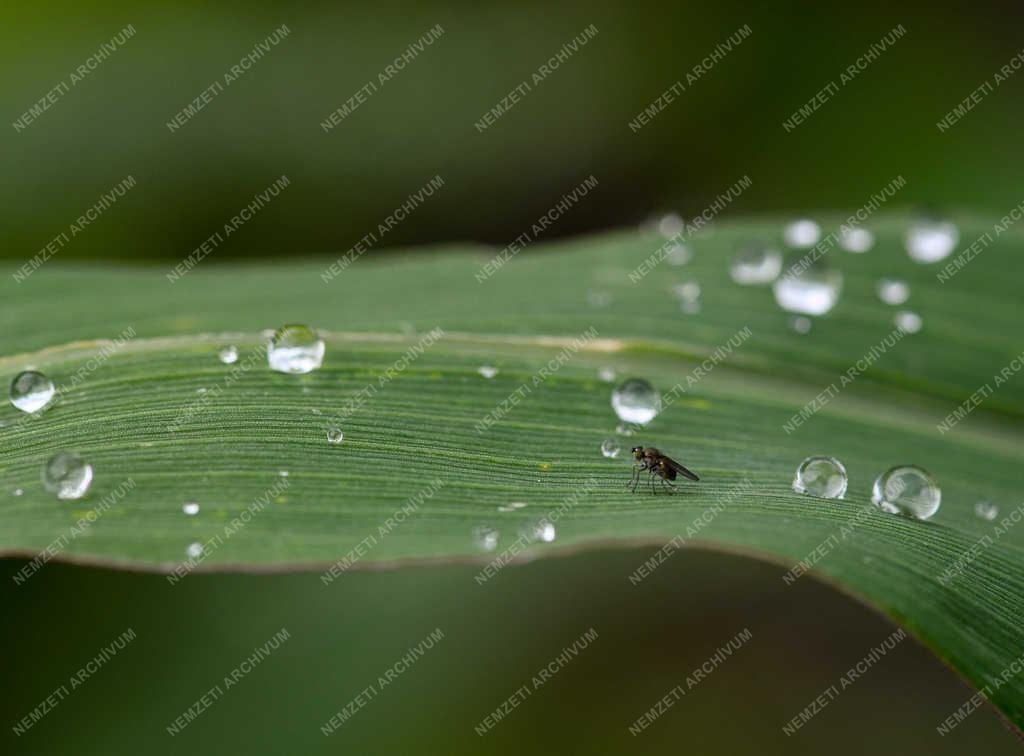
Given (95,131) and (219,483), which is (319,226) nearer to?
(95,131)

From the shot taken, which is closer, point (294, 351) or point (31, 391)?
point (31, 391)

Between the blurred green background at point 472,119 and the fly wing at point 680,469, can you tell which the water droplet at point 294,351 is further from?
the blurred green background at point 472,119

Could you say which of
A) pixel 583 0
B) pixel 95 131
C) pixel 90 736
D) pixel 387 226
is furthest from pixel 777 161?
pixel 90 736

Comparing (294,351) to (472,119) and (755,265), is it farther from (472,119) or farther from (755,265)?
(472,119)

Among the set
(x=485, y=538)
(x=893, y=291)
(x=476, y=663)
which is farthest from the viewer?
(x=476, y=663)

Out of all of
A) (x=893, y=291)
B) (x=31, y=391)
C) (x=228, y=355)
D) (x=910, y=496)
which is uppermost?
(x=31, y=391)

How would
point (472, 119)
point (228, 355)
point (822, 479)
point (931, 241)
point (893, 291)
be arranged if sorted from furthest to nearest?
point (472, 119)
point (931, 241)
point (893, 291)
point (228, 355)
point (822, 479)

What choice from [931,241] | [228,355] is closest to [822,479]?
[931,241]

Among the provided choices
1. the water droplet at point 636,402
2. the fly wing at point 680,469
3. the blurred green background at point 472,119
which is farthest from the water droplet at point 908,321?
the blurred green background at point 472,119
